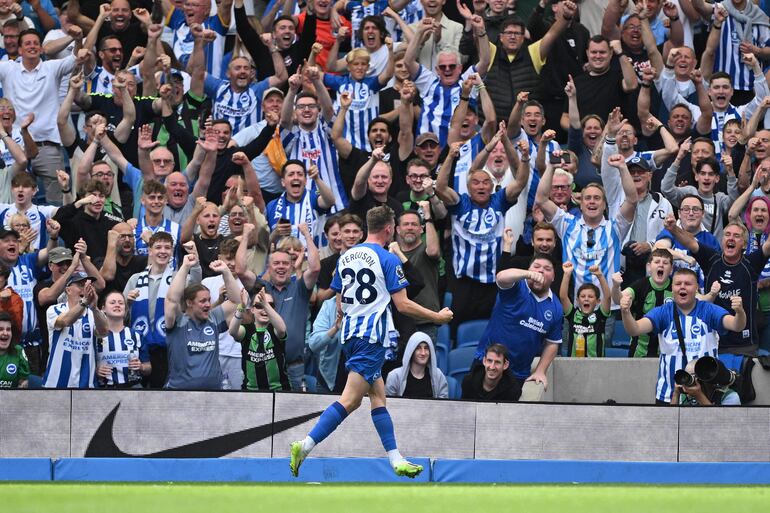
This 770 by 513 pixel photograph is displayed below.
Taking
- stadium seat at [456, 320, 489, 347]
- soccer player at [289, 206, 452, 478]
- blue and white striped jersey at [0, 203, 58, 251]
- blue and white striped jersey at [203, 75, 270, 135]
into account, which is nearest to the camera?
soccer player at [289, 206, 452, 478]

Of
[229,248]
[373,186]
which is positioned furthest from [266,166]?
[229,248]

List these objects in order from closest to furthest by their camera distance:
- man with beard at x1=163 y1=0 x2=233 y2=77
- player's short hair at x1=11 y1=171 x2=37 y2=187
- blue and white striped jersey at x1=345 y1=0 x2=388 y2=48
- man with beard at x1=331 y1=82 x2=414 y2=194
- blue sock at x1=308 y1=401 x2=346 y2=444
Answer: blue sock at x1=308 y1=401 x2=346 y2=444
player's short hair at x1=11 y1=171 x2=37 y2=187
man with beard at x1=331 y1=82 x2=414 y2=194
man with beard at x1=163 y1=0 x2=233 y2=77
blue and white striped jersey at x1=345 y1=0 x2=388 y2=48

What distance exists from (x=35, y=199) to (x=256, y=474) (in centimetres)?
514

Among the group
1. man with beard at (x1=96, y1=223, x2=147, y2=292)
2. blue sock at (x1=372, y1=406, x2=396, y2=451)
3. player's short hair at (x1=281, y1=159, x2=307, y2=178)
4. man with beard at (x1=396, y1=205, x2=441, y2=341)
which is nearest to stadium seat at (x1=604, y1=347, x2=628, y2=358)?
man with beard at (x1=396, y1=205, x2=441, y2=341)

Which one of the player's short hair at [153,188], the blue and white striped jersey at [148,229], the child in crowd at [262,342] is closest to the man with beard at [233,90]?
the player's short hair at [153,188]

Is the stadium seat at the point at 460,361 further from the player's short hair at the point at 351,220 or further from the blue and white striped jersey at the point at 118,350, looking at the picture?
the blue and white striped jersey at the point at 118,350

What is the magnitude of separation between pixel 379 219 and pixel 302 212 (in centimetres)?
446

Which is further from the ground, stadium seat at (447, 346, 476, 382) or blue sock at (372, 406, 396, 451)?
stadium seat at (447, 346, 476, 382)

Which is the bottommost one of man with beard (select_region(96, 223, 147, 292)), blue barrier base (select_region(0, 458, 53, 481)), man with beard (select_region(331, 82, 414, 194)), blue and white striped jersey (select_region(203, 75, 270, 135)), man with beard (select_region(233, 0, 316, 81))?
blue barrier base (select_region(0, 458, 53, 481))

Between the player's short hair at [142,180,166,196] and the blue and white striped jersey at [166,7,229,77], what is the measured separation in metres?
3.29

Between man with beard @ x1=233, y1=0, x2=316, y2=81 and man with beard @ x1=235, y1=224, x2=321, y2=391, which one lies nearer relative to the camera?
man with beard @ x1=235, y1=224, x2=321, y2=391

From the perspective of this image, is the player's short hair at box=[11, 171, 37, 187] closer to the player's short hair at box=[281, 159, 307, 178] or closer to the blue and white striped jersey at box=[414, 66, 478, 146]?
the player's short hair at box=[281, 159, 307, 178]

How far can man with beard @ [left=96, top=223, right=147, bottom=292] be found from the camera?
1381 centimetres

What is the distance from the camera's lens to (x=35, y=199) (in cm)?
1568
